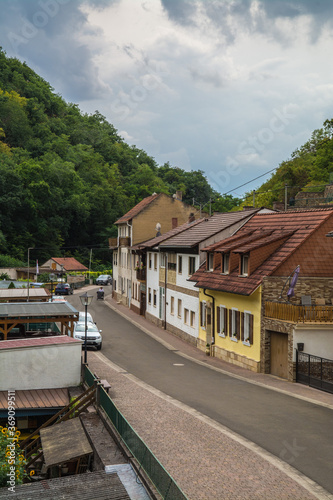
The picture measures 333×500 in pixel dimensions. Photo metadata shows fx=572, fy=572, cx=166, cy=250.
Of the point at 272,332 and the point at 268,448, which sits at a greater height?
the point at 272,332

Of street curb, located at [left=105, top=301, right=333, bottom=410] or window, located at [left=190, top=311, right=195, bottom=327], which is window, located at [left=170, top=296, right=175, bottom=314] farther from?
window, located at [left=190, top=311, right=195, bottom=327]

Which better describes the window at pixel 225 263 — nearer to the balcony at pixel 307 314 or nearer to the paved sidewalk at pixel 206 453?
the balcony at pixel 307 314

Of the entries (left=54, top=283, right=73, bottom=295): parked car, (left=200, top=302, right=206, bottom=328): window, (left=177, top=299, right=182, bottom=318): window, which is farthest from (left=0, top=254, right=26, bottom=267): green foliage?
(left=200, top=302, right=206, bottom=328): window

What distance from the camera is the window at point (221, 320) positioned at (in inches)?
1129

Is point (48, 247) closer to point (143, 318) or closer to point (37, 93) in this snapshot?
point (37, 93)

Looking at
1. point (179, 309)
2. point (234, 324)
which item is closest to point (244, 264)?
point (234, 324)

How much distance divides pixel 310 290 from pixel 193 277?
29.5ft

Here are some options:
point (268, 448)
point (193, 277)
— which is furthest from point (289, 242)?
point (268, 448)

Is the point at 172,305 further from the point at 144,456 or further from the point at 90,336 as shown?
the point at 144,456

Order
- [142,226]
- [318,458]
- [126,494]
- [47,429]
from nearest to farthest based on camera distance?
1. [126,494]
2. [318,458]
3. [47,429]
4. [142,226]

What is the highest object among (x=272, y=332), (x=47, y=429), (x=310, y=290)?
(x=310, y=290)

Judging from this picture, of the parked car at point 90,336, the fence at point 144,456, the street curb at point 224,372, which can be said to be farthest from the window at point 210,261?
the fence at point 144,456

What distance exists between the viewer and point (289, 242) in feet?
86.6

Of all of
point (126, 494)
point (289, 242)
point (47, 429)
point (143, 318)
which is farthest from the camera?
point (143, 318)
